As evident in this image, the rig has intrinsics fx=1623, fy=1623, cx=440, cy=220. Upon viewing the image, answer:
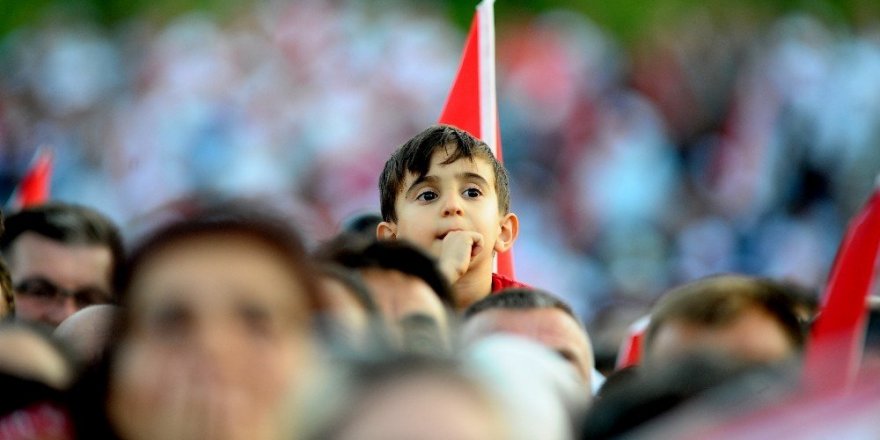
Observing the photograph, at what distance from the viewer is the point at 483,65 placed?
494 cm

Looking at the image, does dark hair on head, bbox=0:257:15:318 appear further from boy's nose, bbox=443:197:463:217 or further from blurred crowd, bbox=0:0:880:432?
blurred crowd, bbox=0:0:880:432

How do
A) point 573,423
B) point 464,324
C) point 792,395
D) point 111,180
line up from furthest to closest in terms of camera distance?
1. point 111,180
2. point 464,324
3. point 573,423
4. point 792,395

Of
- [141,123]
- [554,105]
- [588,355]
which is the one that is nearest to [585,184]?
[554,105]

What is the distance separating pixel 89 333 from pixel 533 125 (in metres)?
9.87

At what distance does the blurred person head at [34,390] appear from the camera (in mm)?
2049

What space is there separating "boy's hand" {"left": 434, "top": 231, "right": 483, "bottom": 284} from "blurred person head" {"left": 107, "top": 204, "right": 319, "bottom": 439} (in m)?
2.22

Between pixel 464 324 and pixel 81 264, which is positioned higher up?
pixel 81 264

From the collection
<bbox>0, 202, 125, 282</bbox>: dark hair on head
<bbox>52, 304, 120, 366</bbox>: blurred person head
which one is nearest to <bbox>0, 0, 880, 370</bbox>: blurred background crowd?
<bbox>0, 202, 125, 282</bbox>: dark hair on head

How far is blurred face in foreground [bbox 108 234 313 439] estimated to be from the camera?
178 cm

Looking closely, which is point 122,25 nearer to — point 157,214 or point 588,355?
point 588,355

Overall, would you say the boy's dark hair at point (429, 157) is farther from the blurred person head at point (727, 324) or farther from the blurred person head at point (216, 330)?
the blurred person head at point (216, 330)

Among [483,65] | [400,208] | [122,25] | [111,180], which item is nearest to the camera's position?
[400,208]

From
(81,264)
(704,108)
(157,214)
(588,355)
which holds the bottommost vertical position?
(157,214)

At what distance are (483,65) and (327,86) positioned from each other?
7672mm
